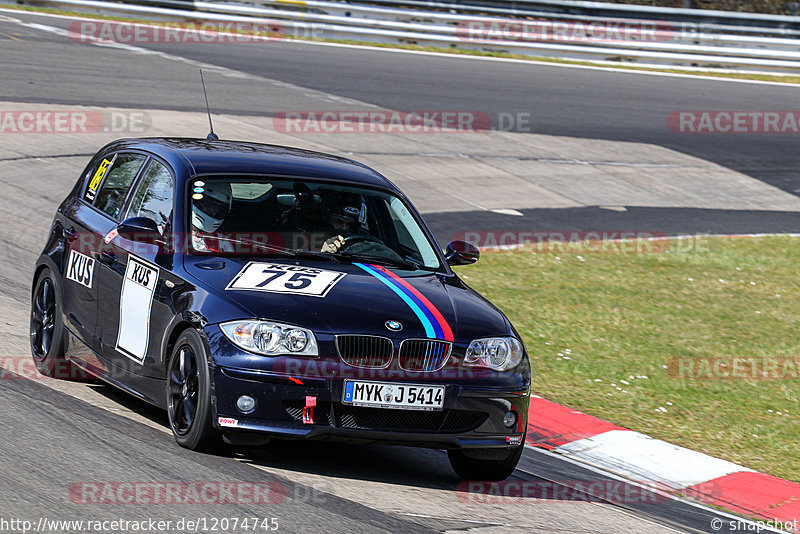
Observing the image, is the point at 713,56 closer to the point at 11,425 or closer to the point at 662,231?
the point at 662,231

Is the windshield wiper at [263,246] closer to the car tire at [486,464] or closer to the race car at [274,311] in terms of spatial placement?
the race car at [274,311]

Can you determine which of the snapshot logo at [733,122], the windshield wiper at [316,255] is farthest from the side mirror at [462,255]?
the snapshot logo at [733,122]

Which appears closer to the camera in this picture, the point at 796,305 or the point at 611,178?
the point at 796,305

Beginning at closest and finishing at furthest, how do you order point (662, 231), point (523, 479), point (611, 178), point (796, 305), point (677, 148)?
point (523, 479)
point (796, 305)
point (662, 231)
point (611, 178)
point (677, 148)

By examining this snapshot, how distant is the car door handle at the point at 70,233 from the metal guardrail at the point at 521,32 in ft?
65.3

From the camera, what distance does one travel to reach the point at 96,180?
7.45 meters

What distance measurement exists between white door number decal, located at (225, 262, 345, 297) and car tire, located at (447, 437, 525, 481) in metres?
1.10

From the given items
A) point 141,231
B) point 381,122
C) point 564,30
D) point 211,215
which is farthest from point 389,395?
point 564,30

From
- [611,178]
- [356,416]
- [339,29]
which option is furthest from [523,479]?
[339,29]

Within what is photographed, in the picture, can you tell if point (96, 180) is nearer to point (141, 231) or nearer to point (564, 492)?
point (141, 231)

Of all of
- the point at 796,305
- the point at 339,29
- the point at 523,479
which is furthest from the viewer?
the point at 339,29

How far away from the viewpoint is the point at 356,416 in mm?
5465

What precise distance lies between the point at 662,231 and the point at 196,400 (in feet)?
34.8

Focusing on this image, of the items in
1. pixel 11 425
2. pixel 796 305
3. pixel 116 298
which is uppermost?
pixel 116 298
